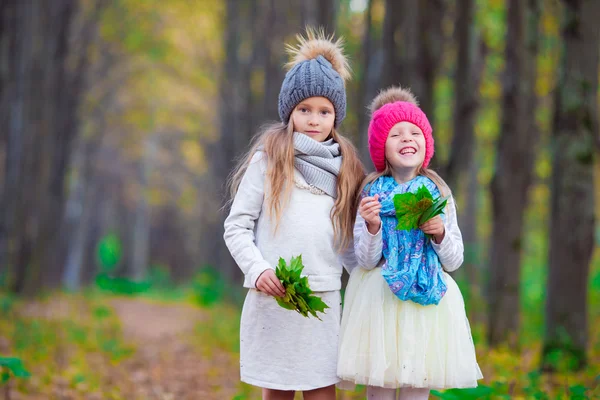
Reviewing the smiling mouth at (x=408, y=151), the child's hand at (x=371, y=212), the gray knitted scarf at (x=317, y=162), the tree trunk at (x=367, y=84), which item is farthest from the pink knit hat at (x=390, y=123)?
the tree trunk at (x=367, y=84)

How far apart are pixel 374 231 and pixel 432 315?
1.67ft

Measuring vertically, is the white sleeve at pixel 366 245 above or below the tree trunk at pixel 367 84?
below

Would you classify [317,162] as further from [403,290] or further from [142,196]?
[142,196]

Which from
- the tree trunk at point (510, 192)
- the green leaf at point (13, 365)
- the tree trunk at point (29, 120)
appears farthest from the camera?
the tree trunk at point (29, 120)

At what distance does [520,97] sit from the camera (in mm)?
8961

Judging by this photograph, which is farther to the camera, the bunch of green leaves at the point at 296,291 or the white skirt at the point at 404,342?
the white skirt at the point at 404,342

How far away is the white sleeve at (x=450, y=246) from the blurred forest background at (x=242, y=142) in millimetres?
934

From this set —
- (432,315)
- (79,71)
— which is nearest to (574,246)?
(432,315)

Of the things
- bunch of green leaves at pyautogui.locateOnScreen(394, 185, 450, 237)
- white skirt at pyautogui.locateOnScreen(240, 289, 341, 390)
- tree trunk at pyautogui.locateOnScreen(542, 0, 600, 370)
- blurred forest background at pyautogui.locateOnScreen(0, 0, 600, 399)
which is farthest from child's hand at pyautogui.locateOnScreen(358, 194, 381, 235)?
tree trunk at pyautogui.locateOnScreen(542, 0, 600, 370)

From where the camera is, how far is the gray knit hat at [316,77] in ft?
12.7

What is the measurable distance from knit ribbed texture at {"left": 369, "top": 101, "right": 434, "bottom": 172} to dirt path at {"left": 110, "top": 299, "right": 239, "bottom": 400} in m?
3.44

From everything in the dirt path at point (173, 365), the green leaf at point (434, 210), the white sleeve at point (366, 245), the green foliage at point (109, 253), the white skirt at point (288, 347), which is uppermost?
the green leaf at point (434, 210)

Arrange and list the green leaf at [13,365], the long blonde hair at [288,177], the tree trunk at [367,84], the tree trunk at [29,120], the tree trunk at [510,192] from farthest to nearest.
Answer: the tree trunk at [29,120] < the tree trunk at [510,192] < the tree trunk at [367,84] < the green leaf at [13,365] < the long blonde hair at [288,177]

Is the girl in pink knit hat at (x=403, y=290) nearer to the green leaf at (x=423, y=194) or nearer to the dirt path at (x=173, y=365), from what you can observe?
the green leaf at (x=423, y=194)
